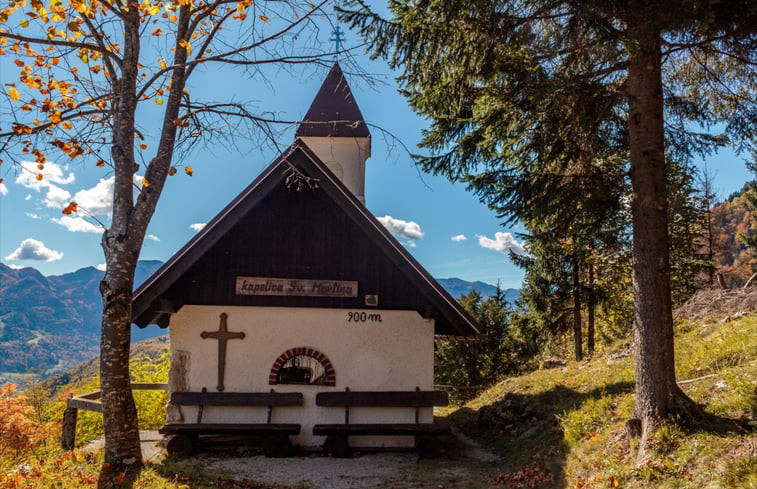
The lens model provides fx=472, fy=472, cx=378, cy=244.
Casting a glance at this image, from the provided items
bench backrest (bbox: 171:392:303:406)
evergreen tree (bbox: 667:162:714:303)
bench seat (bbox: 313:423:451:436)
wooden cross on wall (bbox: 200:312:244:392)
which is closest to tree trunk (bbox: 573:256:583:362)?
evergreen tree (bbox: 667:162:714:303)

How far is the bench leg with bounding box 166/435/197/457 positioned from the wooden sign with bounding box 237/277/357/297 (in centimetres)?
280

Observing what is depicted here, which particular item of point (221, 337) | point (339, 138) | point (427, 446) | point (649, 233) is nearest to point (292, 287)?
point (221, 337)

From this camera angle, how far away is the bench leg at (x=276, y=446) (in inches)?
345

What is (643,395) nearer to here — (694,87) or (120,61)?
(694,87)

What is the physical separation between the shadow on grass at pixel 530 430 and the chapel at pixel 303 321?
168 centimetres

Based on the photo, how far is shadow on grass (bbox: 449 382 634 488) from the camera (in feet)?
22.9

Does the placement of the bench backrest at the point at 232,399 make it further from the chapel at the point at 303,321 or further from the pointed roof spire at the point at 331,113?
the pointed roof spire at the point at 331,113

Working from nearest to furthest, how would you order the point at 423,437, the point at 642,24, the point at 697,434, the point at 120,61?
the point at 697,434, the point at 642,24, the point at 120,61, the point at 423,437

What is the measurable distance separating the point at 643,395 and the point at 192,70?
303 inches

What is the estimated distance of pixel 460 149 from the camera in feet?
26.8

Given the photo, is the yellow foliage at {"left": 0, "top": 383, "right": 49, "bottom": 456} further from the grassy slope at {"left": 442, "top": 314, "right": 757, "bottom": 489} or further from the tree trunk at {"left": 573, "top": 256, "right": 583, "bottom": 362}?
the tree trunk at {"left": 573, "top": 256, "right": 583, "bottom": 362}

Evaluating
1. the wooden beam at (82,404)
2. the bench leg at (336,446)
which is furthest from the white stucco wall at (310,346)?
the wooden beam at (82,404)

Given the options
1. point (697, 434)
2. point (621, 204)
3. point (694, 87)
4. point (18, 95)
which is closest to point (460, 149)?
point (621, 204)

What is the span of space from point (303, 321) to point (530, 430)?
4996 mm
